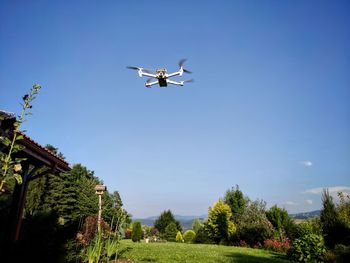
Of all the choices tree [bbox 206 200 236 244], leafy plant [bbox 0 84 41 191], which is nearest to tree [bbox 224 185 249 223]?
tree [bbox 206 200 236 244]

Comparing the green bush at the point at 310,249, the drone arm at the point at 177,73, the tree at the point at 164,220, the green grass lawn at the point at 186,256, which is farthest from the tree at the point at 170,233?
the drone arm at the point at 177,73

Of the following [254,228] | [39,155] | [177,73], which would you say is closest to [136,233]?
[254,228]

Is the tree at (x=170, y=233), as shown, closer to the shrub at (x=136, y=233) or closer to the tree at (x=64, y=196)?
the shrub at (x=136, y=233)

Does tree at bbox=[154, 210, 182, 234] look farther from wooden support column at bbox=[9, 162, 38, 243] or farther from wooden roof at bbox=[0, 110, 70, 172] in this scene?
wooden support column at bbox=[9, 162, 38, 243]

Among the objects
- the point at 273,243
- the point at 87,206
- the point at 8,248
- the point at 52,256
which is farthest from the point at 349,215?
the point at 87,206

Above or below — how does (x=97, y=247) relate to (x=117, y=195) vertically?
below

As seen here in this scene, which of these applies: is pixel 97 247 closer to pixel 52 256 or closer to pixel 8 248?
pixel 52 256
